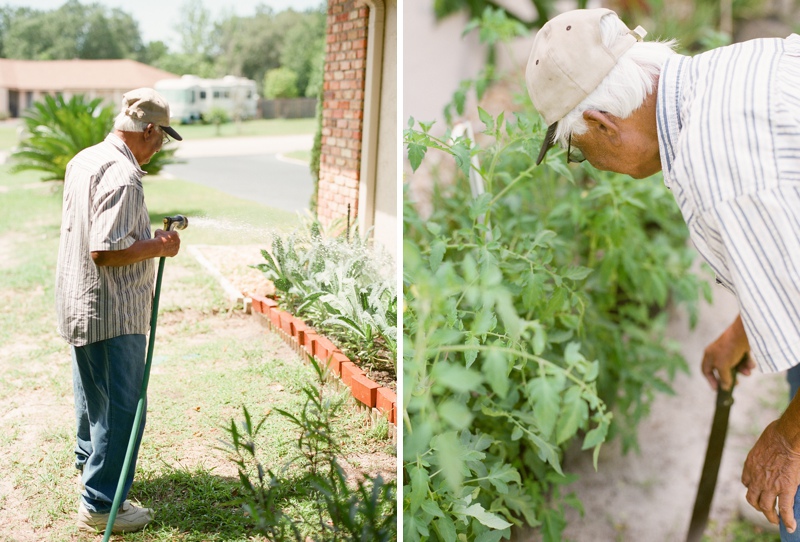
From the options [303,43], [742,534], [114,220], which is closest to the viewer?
[114,220]

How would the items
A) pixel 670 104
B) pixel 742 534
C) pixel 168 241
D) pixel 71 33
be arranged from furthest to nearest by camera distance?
pixel 742 534 < pixel 71 33 < pixel 168 241 < pixel 670 104

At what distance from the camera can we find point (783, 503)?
176 centimetres

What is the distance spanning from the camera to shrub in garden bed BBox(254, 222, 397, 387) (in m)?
2.12

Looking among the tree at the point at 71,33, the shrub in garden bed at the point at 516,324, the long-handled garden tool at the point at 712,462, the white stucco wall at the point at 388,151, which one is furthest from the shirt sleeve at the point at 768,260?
the tree at the point at 71,33

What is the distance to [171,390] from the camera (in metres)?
2.01

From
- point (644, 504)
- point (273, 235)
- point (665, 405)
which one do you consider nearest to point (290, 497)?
point (273, 235)

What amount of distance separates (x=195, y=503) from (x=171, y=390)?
Answer: 319 millimetres

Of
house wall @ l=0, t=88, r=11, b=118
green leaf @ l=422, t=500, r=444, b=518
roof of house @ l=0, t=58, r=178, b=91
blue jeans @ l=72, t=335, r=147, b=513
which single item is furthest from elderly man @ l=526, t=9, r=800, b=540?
house wall @ l=0, t=88, r=11, b=118

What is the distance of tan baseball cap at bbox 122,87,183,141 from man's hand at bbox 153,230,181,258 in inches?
10.9

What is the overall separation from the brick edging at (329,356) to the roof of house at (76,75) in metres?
0.71

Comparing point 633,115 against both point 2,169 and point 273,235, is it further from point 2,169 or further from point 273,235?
point 2,169

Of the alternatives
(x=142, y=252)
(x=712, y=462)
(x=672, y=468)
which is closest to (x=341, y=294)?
(x=142, y=252)

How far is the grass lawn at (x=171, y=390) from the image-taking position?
6.17 feet

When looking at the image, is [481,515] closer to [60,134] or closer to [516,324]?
[516,324]
